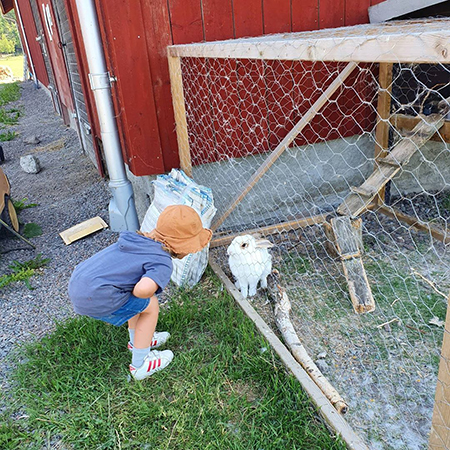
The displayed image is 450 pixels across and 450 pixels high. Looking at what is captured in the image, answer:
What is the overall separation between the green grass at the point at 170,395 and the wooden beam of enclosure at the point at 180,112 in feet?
4.22

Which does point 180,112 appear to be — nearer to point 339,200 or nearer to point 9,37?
point 339,200

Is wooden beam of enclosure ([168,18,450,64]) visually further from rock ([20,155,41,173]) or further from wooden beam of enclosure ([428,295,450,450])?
rock ([20,155,41,173])

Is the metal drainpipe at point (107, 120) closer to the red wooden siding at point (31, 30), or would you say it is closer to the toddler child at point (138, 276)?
the toddler child at point (138, 276)

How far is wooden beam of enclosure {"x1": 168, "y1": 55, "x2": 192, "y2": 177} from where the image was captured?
3.03 meters

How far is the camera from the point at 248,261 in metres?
2.62

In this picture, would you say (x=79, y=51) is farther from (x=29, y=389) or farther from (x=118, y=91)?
(x=29, y=389)

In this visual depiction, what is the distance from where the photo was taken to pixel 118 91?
3240mm

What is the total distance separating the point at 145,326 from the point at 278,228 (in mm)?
1688

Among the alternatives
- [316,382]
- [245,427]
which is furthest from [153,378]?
[316,382]

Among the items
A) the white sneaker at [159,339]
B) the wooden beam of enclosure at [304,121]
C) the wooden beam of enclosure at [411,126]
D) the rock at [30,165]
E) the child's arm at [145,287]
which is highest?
the wooden beam of enclosure at [304,121]

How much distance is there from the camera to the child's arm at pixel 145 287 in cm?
185

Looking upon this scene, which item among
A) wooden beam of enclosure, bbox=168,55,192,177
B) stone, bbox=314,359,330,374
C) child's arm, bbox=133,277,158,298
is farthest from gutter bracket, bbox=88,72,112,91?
stone, bbox=314,359,330,374

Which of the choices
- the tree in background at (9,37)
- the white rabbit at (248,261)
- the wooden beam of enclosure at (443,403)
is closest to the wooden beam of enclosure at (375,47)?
the wooden beam of enclosure at (443,403)

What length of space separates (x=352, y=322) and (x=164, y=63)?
225 centimetres
